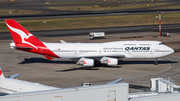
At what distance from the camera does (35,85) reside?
27.8 m

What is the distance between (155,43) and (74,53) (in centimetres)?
1738

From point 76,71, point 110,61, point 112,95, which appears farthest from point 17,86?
point 110,61

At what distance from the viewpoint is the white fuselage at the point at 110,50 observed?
56.8 meters

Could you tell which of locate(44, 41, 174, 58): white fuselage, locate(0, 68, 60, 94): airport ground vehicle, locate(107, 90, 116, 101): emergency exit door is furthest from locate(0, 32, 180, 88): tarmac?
locate(107, 90, 116, 101): emergency exit door

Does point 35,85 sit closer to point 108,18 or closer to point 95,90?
point 95,90

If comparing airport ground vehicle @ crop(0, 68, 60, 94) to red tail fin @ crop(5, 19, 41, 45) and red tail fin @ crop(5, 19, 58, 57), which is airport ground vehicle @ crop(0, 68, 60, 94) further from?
red tail fin @ crop(5, 19, 41, 45)

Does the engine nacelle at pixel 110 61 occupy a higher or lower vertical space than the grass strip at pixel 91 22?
lower

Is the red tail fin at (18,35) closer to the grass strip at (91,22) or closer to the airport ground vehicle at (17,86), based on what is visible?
the airport ground vehicle at (17,86)

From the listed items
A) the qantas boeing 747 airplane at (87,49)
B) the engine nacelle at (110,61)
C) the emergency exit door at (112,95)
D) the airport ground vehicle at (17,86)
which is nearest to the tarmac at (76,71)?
the engine nacelle at (110,61)

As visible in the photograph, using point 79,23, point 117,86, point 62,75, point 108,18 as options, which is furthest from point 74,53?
point 108,18

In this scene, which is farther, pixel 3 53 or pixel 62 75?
pixel 3 53

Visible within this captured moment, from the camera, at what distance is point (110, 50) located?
57.1 metres

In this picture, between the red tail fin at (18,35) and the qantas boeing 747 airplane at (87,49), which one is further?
the red tail fin at (18,35)

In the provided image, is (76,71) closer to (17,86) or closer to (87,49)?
(87,49)
